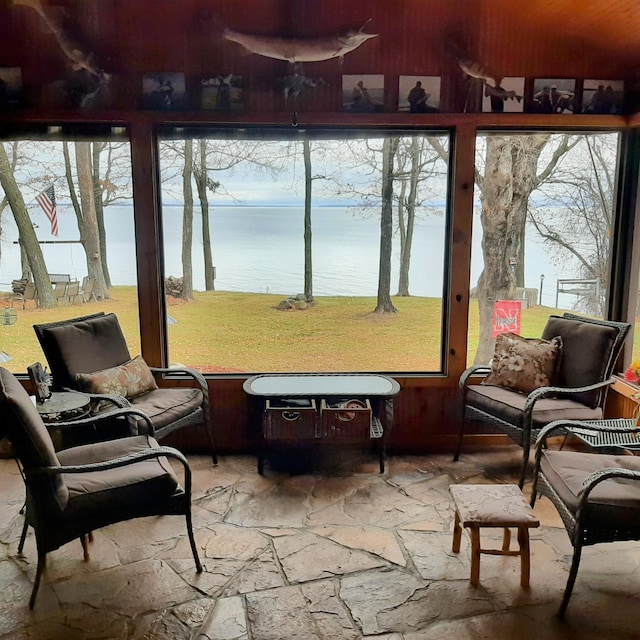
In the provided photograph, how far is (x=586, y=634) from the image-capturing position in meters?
2.19

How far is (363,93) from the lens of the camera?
3.74 meters

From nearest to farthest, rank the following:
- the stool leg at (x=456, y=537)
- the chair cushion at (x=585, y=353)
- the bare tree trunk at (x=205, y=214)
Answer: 1. the stool leg at (x=456, y=537)
2. the chair cushion at (x=585, y=353)
3. the bare tree trunk at (x=205, y=214)

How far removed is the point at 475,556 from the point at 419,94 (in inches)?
114

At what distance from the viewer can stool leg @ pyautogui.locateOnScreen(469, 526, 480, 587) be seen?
2420 mm

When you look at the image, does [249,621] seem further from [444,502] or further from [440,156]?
[440,156]

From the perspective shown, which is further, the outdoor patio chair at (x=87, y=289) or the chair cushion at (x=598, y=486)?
the outdoor patio chair at (x=87, y=289)

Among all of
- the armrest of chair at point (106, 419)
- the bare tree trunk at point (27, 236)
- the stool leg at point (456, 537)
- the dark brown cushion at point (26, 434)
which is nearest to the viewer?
the dark brown cushion at point (26, 434)

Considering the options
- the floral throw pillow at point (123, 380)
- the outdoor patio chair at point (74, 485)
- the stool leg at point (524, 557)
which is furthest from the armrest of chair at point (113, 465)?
the stool leg at point (524, 557)

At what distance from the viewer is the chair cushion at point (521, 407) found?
3350 millimetres

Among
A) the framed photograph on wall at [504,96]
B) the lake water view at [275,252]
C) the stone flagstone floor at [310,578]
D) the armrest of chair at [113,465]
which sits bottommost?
the stone flagstone floor at [310,578]

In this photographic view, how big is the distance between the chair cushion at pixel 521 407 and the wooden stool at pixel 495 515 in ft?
2.74

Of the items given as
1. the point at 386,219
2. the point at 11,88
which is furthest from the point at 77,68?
the point at 386,219

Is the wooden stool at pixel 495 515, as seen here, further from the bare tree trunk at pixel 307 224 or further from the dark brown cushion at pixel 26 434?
the bare tree trunk at pixel 307 224

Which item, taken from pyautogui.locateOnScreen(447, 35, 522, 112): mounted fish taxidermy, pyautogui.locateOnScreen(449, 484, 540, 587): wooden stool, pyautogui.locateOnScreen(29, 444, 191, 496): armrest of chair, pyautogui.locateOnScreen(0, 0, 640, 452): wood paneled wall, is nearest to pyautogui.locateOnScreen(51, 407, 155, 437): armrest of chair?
pyautogui.locateOnScreen(29, 444, 191, 496): armrest of chair
